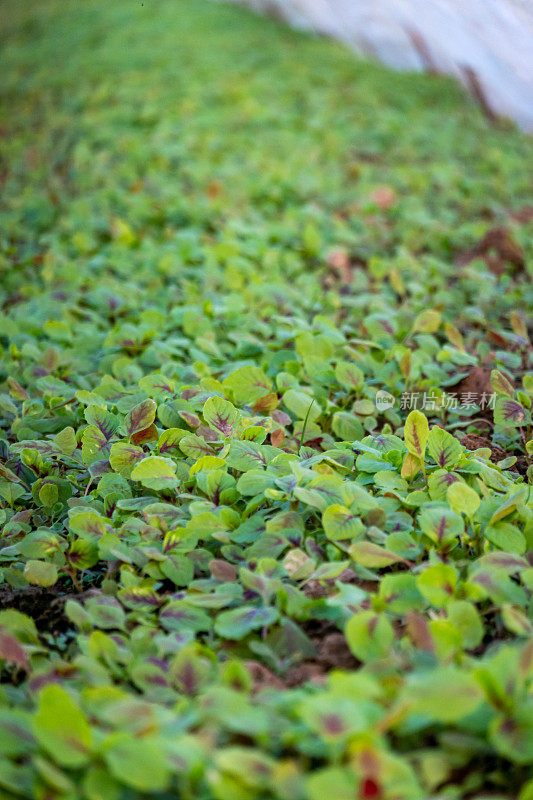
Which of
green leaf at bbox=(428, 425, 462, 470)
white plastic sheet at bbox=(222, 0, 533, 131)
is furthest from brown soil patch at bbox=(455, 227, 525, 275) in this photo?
green leaf at bbox=(428, 425, 462, 470)

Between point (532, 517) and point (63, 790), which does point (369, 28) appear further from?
point (63, 790)

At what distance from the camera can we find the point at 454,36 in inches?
143

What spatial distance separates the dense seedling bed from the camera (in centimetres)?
72

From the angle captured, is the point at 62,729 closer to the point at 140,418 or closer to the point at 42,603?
the point at 42,603

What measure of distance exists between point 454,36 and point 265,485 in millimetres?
3418

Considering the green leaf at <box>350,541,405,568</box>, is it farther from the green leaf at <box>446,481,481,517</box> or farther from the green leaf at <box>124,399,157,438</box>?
the green leaf at <box>124,399,157,438</box>

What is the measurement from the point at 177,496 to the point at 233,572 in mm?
241

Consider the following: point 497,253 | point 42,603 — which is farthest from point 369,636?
point 497,253

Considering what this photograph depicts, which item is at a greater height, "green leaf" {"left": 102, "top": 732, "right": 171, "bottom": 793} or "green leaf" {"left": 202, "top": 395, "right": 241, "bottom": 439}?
Answer: "green leaf" {"left": 102, "top": 732, "right": 171, "bottom": 793}

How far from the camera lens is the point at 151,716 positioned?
0.73m

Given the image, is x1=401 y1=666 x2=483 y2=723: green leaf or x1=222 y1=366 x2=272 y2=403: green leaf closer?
x1=401 y1=666 x2=483 y2=723: green leaf

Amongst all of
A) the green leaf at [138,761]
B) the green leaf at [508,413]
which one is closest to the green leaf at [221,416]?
the green leaf at [508,413]

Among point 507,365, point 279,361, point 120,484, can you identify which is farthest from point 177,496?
point 507,365

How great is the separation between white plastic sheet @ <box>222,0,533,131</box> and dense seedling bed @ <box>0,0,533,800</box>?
592 mm
